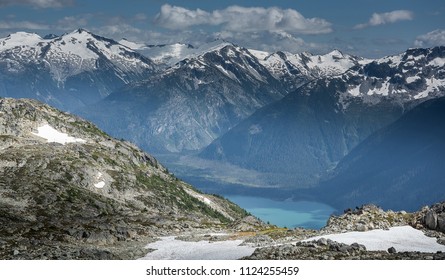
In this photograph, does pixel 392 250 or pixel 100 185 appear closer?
pixel 392 250

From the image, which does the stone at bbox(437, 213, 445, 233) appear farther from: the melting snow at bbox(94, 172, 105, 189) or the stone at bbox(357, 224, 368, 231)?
the melting snow at bbox(94, 172, 105, 189)

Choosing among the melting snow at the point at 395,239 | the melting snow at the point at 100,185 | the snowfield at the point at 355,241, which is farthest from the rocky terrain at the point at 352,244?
the melting snow at the point at 100,185

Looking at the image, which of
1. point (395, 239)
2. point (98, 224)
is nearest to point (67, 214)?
point (98, 224)

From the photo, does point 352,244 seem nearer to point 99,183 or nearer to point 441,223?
point 441,223

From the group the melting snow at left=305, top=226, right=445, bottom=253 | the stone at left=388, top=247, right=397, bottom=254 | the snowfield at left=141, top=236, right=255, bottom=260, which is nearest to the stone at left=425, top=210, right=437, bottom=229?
the melting snow at left=305, top=226, right=445, bottom=253

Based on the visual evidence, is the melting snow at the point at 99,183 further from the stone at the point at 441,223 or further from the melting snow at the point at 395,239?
the stone at the point at 441,223
